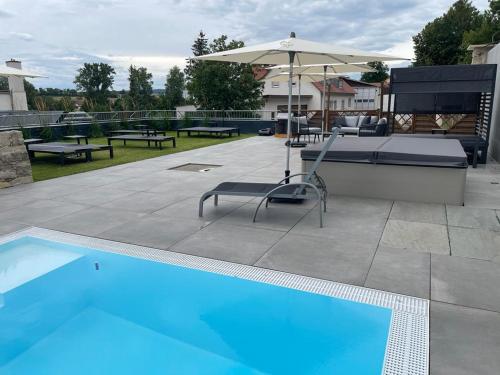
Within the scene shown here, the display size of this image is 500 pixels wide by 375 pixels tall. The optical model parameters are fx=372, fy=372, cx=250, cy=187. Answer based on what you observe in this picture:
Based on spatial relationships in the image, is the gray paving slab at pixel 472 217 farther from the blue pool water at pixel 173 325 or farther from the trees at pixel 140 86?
the trees at pixel 140 86

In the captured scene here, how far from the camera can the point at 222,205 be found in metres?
5.70

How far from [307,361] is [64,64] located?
24.2 meters

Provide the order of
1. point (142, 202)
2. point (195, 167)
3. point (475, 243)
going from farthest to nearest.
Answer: point (195, 167) < point (142, 202) < point (475, 243)

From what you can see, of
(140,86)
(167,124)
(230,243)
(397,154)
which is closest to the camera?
(230,243)

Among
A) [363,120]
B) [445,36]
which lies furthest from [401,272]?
[445,36]

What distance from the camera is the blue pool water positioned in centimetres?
250

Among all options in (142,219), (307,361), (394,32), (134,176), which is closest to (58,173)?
(134,176)

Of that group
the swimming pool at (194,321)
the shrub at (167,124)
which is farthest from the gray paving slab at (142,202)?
the shrub at (167,124)

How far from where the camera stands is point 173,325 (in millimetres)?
2902

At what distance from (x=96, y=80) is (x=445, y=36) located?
5928 cm

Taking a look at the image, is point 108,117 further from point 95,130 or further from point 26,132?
point 26,132

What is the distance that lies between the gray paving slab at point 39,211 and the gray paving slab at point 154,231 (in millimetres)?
1218

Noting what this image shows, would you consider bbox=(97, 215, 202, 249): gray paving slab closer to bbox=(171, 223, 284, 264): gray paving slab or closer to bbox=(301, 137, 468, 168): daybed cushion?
bbox=(171, 223, 284, 264): gray paving slab

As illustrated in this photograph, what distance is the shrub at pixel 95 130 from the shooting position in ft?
52.1
